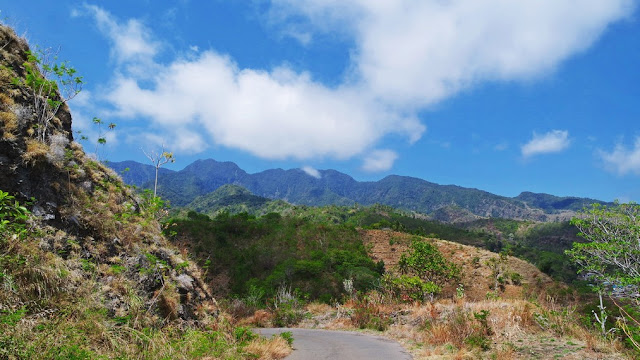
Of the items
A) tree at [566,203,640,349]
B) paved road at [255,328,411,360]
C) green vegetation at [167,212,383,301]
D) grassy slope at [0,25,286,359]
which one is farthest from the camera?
green vegetation at [167,212,383,301]

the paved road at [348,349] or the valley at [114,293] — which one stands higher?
the valley at [114,293]

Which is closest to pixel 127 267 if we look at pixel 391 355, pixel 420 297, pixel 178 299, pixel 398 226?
pixel 178 299

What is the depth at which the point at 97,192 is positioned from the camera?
9172mm

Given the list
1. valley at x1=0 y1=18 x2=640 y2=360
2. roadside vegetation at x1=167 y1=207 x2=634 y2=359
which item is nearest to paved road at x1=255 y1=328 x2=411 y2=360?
valley at x1=0 y1=18 x2=640 y2=360

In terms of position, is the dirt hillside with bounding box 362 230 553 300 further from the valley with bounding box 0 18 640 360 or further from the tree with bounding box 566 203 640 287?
the valley with bounding box 0 18 640 360

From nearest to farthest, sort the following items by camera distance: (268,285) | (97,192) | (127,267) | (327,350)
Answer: (127,267) < (97,192) < (327,350) < (268,285)

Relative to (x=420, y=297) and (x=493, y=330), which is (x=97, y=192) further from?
(x=420, y=297)

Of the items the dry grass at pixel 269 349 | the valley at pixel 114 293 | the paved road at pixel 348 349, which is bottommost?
the paved road at pixel 348 349

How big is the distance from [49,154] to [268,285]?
89.3 feet

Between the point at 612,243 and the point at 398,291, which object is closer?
the point at 612,243

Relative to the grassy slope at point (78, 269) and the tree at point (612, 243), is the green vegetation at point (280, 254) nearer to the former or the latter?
the tree at point (612, 243)

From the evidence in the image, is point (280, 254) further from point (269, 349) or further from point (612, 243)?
point (269, 349)

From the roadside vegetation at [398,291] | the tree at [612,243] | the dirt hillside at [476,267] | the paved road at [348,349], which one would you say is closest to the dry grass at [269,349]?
the paved road at [348,349]

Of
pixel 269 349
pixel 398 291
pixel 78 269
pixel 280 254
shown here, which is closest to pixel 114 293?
pixel 78 269
